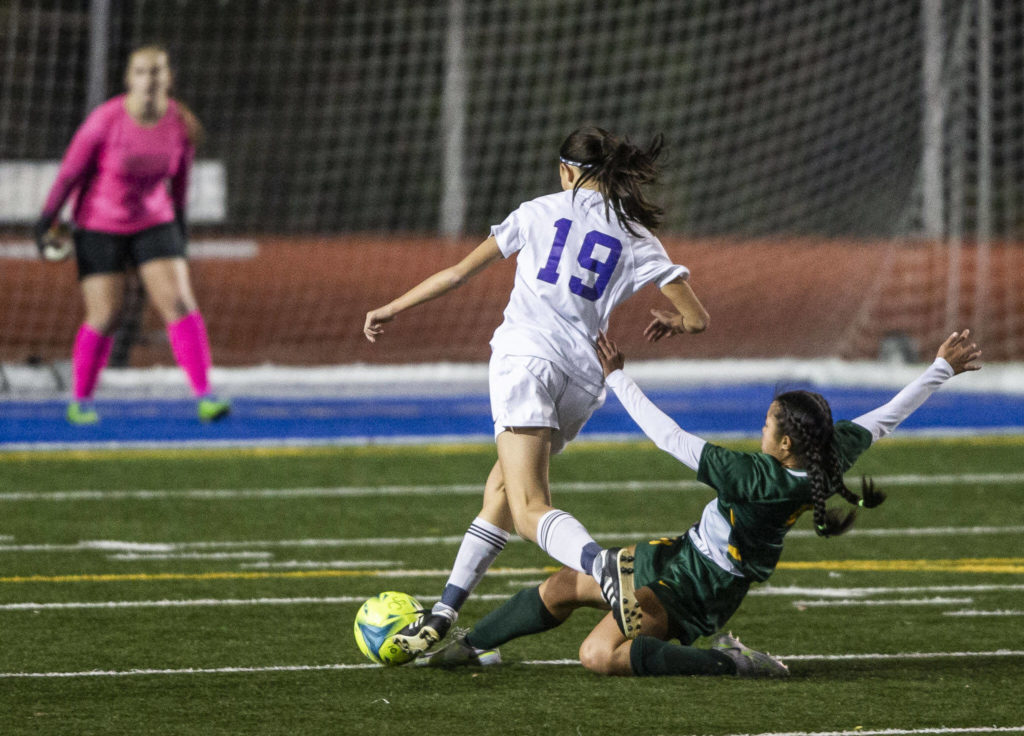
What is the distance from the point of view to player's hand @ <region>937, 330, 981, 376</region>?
5336 mm

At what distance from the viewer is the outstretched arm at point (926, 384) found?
5324 mm

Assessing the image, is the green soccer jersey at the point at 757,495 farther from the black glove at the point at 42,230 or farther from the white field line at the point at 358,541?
the black glove at the point at 42,230

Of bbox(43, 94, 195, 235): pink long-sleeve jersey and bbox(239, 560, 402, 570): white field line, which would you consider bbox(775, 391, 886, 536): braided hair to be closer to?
bbox(239, 560, 402, 570): white field line

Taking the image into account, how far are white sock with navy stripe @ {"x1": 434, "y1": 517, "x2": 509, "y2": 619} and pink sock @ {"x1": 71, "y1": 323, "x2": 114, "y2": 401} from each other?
21.5ft

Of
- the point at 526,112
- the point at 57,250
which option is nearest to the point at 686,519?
the point at 57,250

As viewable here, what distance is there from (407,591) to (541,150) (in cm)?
1623

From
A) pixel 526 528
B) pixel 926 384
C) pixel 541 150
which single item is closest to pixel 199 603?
pixel 526 528

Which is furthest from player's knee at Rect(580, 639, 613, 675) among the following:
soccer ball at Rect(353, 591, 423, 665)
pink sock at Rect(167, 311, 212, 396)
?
pink sock at Rect(167, 311, 212, 396)

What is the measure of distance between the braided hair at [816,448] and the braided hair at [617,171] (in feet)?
2.62

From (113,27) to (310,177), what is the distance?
11.2 m

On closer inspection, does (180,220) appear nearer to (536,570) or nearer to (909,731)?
(536,570)

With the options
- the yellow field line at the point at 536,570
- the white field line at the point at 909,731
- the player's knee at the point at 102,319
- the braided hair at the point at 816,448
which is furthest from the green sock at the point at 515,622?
the player's knee at the point at 102,319

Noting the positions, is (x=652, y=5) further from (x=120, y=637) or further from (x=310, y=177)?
(x=120, y=637)

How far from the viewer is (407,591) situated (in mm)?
6777
